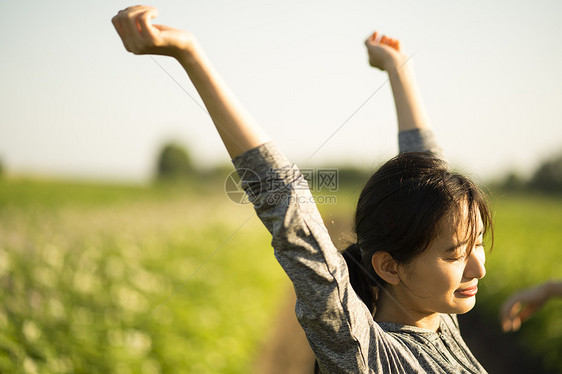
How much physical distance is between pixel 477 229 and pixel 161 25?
92 centimetres

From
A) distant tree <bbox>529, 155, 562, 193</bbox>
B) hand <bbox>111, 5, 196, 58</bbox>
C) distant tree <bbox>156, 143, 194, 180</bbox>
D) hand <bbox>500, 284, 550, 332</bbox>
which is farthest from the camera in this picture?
distant tree <bbox>156, 143, 194, 180</bbox>

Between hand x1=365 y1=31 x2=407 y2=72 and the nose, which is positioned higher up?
hand x1=365 y1=31 x2=407 y2=72

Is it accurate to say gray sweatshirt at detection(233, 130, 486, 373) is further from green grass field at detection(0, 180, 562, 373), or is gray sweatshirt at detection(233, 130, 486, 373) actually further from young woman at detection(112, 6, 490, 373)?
green grass field at detection(0, 180, 562, 373)

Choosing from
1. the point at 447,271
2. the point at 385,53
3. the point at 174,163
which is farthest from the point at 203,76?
the point at 174,163

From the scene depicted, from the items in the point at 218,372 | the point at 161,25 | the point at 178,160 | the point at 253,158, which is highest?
the point at 161,25

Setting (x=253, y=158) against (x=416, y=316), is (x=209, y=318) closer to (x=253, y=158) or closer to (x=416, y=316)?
(x=416, y=316)

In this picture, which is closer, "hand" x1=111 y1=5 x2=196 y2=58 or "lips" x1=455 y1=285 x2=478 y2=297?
"hand" x1=111 y1=5 x2=196 y2=58

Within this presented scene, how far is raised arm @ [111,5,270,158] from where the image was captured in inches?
30.1

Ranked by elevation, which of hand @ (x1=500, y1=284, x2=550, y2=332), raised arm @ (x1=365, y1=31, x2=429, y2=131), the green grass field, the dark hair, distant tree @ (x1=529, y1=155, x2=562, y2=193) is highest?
raised arm @ (x1=365, y1=31, x2=429, y2=131)

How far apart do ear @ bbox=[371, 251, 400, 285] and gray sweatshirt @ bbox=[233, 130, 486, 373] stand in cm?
20

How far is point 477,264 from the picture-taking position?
1.09 m

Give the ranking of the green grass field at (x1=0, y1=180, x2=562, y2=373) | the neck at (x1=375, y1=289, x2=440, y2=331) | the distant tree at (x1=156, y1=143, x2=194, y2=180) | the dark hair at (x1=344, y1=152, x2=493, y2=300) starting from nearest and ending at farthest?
the dark hair at (x1=344, y1=152, x2=493, y2=300), the neck at (x1=375, y1=289, x2=440, y2=331), the green grass field at (x1=0, y1=180, x2=562, y2=373), the distant tree at (x1=156, y1=143, x2=194, y2=180)

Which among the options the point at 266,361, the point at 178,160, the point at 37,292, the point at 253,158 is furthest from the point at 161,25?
the point at 178,160

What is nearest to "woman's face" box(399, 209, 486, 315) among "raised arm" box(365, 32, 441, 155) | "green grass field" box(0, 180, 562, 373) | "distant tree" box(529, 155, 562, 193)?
"green grass field" box(0, 180, 562, 373)
